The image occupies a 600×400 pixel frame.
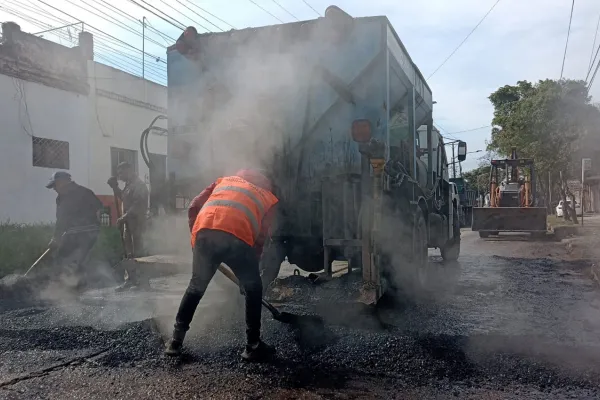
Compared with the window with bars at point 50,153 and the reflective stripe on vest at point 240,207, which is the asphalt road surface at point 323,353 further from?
the window with bars at point 50,153

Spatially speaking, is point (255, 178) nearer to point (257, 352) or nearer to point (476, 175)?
point (257, 352)

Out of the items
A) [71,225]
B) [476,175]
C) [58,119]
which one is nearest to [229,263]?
[71,225]

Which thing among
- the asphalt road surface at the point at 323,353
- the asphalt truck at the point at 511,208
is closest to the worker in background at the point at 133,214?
the asphalt road surface at the point at 323,353

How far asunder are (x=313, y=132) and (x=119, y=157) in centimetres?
1148

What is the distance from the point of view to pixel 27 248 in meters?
8.24

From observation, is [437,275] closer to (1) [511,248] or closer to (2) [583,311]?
(2) [583,311]

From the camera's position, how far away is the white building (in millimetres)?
11766

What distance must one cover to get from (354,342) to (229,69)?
9.49ft

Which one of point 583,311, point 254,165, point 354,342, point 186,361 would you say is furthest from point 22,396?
point 583,311

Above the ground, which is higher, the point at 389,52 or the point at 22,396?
the point at 389,52

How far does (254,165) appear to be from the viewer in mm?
4895

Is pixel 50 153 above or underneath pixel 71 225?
above

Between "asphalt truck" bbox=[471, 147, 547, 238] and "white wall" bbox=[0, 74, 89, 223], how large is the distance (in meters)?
11.2

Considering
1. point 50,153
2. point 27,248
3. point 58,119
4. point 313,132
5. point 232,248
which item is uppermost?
point 58,119
